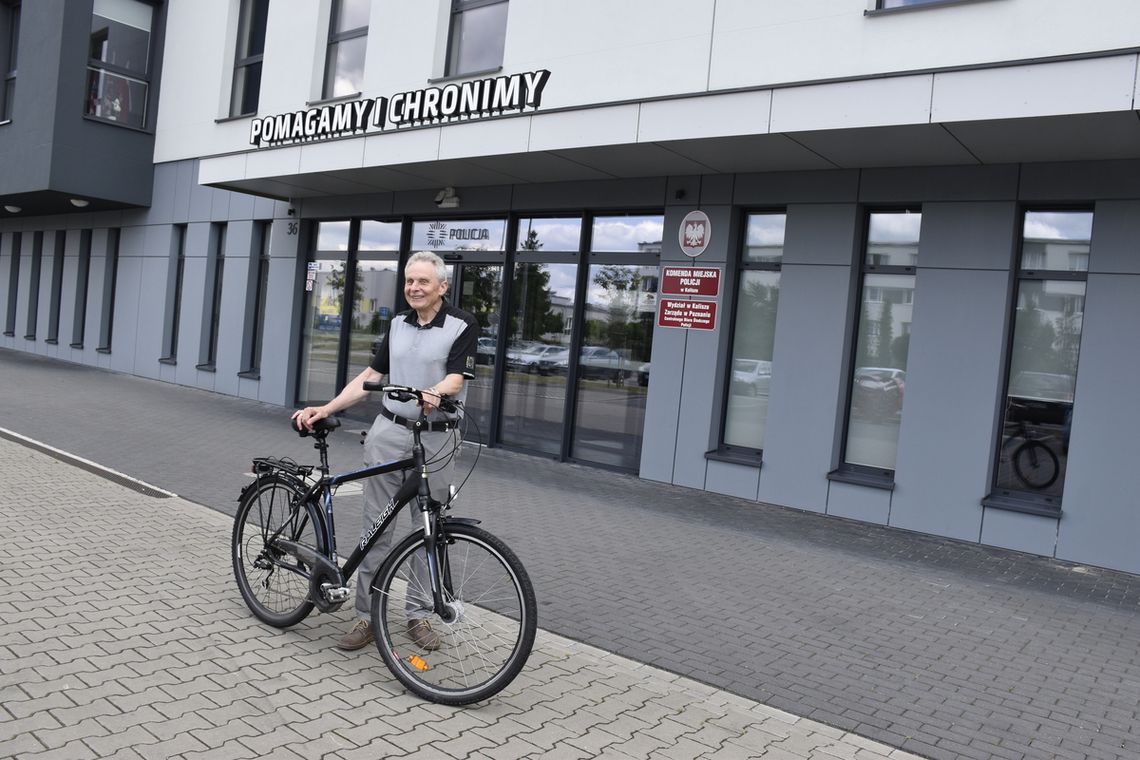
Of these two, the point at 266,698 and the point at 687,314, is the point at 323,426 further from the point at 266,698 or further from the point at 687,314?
the point at 687,314

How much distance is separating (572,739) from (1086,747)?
2.22 m

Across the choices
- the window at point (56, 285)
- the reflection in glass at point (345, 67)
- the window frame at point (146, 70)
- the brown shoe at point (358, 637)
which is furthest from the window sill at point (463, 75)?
the window at point (56, 285)

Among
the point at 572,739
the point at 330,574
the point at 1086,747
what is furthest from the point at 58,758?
the point at 1086,747

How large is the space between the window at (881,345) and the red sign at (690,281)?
1.51 m

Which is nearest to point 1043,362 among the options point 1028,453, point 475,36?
point 1028,453

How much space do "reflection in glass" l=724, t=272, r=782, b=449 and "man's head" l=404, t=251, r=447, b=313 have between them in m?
5.68

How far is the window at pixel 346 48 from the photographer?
13656 millimetres

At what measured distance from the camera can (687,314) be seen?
10.1m

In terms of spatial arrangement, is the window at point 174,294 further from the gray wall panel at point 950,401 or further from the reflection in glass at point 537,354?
the gray wall panel at point 950,401

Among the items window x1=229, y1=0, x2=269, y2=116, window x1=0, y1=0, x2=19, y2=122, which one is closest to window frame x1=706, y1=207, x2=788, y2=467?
window x1=229, y1=0, x2=269, y2=116

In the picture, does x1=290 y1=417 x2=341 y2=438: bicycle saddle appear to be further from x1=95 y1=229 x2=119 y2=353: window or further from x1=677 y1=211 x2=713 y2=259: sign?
x1=95 y1=229 x2=119 y2=353: window

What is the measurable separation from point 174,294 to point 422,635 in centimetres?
1522

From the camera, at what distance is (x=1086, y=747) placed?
412 cm

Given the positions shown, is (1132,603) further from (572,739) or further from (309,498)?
(309,498)
